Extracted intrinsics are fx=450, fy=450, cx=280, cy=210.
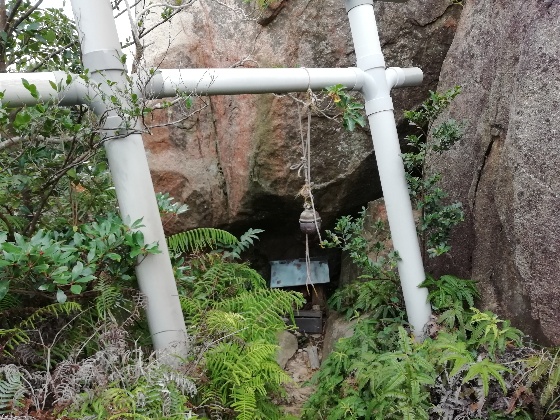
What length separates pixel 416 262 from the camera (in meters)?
3.29

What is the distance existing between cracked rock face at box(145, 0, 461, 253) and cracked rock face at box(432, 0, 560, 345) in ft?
2.75

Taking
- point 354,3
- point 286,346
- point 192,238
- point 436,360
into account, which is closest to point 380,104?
point 354,3

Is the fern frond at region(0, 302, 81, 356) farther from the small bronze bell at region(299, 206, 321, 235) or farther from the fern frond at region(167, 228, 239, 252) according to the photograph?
the small bronze bell at region(299, 206, 321, 235)

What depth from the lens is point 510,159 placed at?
9.72ft

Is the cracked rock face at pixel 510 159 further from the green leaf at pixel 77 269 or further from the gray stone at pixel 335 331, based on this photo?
the green leaf at pixel 77 269

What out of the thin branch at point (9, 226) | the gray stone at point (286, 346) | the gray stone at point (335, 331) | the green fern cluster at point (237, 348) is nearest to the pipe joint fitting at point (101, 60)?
the thin branch at point (9, 226)

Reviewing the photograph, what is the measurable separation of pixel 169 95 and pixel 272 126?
2.39 metres

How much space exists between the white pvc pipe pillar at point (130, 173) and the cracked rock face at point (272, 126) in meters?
2.00

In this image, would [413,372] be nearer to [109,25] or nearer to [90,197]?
[90,197]

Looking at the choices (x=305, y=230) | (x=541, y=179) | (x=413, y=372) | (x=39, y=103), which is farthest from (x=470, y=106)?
(x=39, y=103)

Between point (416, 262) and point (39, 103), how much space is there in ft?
8.48

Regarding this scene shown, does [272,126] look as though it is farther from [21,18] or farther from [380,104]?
[21,18]

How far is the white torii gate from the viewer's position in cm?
228

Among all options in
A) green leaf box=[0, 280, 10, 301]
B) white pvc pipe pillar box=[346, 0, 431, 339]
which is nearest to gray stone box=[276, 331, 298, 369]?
white pvc pipe pillar box=[346, 0, 431, 339]
